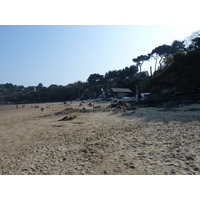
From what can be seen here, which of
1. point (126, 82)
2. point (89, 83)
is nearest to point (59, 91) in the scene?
point (89, 83)

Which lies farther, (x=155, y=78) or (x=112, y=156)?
(x=155, y=78)

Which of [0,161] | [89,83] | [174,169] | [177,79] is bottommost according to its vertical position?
[0,161]

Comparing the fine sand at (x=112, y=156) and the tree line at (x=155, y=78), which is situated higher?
the tree line at (x=155, y=78)

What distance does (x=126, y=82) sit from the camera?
65750 mm

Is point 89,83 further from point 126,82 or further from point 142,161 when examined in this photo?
point 142,161

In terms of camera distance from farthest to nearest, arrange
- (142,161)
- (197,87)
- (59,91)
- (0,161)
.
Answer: (59,91) < (197,87) < (0,161) < (142,161)

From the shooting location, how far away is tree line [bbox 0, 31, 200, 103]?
72.3ft

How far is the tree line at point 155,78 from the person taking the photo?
22.0 m

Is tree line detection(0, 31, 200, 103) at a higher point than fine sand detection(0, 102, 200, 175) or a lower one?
higher

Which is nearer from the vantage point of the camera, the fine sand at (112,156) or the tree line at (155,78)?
the fine sand at (112,156)

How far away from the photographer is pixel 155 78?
32875 mm

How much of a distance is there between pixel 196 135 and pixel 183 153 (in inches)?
78.3

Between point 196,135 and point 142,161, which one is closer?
point 142,161

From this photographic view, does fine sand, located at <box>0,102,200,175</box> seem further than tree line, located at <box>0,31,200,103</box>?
No
